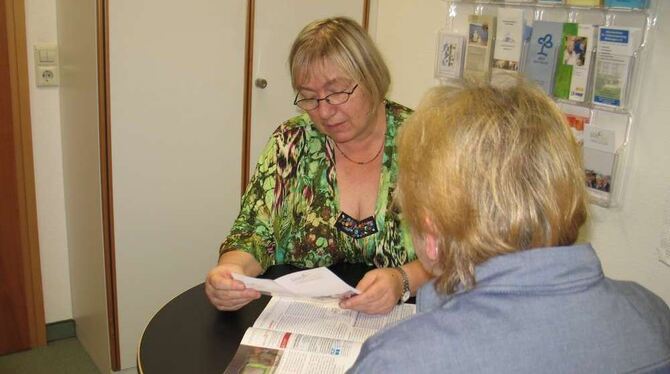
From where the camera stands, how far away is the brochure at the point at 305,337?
1.18 m

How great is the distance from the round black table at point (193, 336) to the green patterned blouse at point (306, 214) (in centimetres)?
26

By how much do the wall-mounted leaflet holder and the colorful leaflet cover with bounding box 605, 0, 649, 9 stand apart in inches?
79.3

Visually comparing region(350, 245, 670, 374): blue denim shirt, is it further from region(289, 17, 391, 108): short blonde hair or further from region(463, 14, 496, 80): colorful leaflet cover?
region(463, 14, 496, 80): colorful leaflet cover

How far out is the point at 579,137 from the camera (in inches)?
68.3

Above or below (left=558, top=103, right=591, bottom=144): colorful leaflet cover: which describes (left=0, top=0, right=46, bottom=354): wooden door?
below

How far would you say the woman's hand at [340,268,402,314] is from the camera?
136cm

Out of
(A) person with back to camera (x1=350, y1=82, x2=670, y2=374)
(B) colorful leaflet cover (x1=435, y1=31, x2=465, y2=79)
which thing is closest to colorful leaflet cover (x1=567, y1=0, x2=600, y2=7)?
(B) colorful leaflet cover (x1=435, y1=31, x2=465, y2=79)

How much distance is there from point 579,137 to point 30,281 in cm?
227

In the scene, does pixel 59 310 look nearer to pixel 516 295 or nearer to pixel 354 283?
pixel 354 283

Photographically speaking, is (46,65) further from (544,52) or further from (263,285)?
(544,52)

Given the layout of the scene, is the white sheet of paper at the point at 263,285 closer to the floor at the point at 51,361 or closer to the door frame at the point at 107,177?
the door frame at the point at 107,177

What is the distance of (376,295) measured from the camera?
1.38 metres

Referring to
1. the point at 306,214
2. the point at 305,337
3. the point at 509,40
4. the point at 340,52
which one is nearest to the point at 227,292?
the point at 305,337

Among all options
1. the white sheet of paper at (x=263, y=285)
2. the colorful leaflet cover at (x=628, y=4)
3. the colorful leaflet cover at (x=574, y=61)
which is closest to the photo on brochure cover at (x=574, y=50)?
the colorful leaflet cover at (x=574, y=61)
